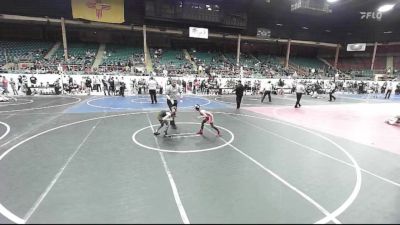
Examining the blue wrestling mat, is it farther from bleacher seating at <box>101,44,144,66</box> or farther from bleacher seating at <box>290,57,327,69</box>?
bleacher seating at <box>290,57,327,69</box>

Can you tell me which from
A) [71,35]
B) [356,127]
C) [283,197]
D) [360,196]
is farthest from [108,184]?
[71,35]

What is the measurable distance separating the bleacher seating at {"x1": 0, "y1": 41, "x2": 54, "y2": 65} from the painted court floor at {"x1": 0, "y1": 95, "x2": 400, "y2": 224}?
2287 cm

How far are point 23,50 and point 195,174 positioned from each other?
113 feet

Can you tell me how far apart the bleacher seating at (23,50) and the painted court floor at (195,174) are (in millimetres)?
22869

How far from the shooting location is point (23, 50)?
104 feet

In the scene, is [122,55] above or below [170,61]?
above

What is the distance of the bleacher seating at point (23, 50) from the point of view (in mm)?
29094

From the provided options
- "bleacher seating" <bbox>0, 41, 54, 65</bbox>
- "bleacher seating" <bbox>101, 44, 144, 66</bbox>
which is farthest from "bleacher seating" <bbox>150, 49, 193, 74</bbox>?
"bleacher seating" <bbox>0, 41, 54, 65</bbox>

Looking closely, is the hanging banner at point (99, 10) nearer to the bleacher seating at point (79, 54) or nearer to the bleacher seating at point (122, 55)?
the bleacher seating at point (122, 55)

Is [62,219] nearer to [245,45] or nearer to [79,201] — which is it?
[79,201]

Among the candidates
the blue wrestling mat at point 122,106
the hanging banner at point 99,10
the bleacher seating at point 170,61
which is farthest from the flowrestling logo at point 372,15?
the hanging banner at point 99,10

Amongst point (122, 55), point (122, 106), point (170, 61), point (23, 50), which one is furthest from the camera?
point (170, 61)

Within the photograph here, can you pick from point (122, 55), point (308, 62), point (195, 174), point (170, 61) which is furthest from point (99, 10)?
point (308, 62)

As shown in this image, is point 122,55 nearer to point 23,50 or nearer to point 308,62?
point 23,50
